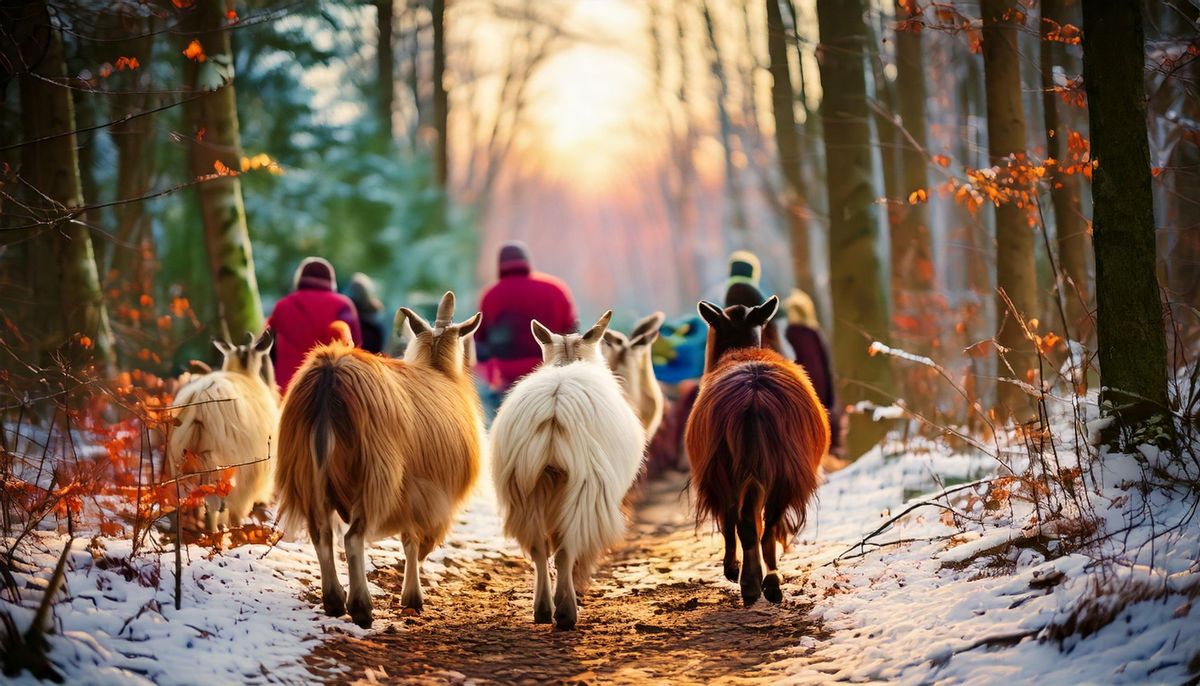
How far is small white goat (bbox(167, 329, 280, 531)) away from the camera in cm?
773

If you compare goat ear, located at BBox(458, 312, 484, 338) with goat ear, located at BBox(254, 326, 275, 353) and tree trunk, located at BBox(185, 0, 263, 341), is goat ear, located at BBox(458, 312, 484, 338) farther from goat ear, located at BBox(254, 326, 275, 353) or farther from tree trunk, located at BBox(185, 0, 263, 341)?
tree trunk, located at BBox(185, 0, 263, 341)

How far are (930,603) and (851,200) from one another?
6.64 m

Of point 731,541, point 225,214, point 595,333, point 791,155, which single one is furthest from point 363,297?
point 791,155

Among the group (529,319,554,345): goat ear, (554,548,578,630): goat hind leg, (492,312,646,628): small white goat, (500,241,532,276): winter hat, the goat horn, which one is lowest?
(554,548,578,630): goat hind leg

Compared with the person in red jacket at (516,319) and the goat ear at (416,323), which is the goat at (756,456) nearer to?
the goat ear at (416,323)

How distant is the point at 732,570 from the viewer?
23.7 ft

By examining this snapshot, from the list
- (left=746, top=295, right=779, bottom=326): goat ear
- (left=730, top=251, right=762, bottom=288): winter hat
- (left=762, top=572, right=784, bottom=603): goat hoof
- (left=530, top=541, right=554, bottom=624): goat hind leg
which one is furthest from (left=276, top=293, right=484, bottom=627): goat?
(left=730, top=251, right=762, bottom=288): winter hat

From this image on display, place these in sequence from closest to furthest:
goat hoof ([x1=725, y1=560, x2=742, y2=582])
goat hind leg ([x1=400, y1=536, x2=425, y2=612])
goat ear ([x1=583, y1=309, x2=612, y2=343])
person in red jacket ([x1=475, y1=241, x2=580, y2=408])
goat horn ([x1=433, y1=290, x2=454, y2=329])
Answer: goat hind leg ([x1=400, y1=536, x2=425, y2=612]) → goat hoof ([x1=725, y1=560, x2=742, y2=582]) → goat horn ([x1=433, y1=290, x2=454, y2=329]) → goat ear ([x1=583, y1=309, x2=612, y2=343]) → person in red jacket ([x1=475, y1=241, x2=580, y2=408])

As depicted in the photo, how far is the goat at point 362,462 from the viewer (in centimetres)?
610

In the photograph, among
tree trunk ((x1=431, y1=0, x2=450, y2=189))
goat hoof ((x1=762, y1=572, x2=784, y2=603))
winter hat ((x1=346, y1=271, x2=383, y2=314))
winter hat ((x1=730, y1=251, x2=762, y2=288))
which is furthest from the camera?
tree trunk ((x1=431, y1=0, x2=450, y2=189))

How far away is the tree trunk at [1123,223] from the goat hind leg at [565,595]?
312 cm

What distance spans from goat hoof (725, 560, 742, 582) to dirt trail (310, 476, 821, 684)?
0.09m

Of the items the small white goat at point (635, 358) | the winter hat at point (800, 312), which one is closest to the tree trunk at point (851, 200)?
the winter hat at point (800, 312)

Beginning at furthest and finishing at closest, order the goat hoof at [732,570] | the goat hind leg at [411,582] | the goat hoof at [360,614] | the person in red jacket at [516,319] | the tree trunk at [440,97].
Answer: the tree trunk at [440,97], the person in red jacket at [516,319], the goat hoof at [732,570], the goat hind leg at [411,582], the goat hoof at [360,614]
